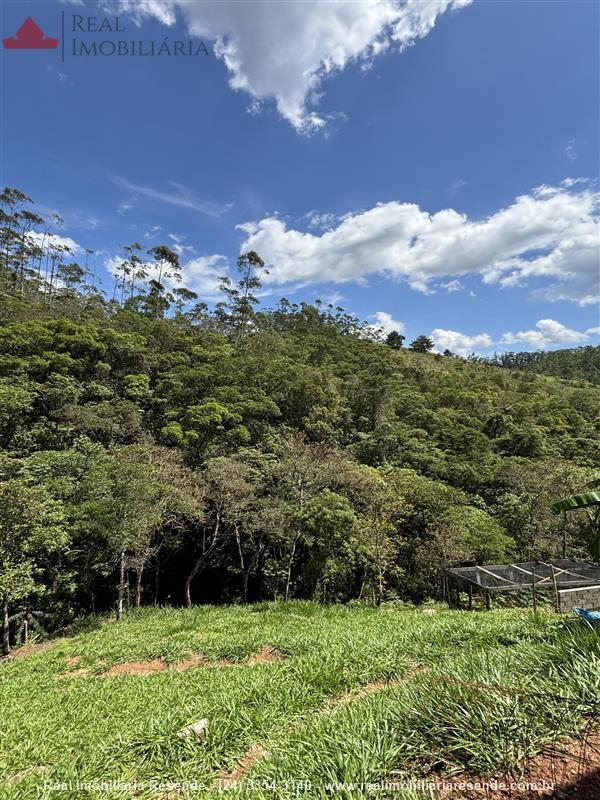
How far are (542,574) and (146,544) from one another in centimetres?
1271

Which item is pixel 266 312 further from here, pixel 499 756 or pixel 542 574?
pixel 499 756

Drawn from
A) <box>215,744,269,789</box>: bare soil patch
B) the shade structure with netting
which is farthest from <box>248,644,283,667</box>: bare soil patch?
the shade structure with netting

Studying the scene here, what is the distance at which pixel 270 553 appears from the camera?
1888 centimetres

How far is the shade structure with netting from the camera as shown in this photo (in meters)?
10.3

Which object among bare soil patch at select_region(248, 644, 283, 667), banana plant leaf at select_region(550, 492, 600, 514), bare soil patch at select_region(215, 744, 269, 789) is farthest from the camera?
bare soil patch at select_region(248, 644, 283, 667)

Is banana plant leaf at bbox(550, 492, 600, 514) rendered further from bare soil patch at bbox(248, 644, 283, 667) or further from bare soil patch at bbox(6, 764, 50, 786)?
bare soil patch at bbox(6, 764, 50, 786)

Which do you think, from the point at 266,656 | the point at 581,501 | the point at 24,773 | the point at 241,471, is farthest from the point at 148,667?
the point at 241,471

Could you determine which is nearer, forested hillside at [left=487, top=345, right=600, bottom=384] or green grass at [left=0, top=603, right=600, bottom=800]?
green grass at [left=0, top=603, right=600, bottom=800]

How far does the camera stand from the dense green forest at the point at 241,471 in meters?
13.2

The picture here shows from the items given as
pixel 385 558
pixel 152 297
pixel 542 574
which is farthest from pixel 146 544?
pixel 152 297

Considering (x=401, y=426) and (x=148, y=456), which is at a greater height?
(x=401, y=426)

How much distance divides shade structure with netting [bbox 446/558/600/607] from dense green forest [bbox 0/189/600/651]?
248 centimetres

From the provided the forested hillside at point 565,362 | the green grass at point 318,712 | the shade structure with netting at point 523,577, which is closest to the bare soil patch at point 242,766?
the green grass at point 318,712

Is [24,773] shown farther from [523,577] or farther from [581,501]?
[523,577]
